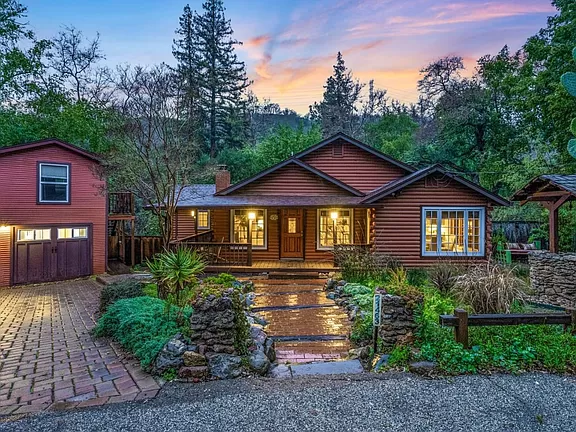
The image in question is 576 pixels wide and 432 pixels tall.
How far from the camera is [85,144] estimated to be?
23219mm

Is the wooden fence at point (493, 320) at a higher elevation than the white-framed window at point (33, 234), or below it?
below

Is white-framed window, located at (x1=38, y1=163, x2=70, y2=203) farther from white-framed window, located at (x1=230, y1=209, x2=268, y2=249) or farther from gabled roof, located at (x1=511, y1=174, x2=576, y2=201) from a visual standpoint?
gabled roof, located at (x1=511, y1=174, x2=576, y2=201)

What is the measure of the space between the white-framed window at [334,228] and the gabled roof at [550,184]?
596cm

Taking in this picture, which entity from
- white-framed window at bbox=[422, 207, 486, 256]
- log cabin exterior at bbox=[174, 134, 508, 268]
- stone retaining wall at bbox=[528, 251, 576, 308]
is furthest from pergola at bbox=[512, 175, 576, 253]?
white-framed window at bbox=[422, 207, 486, 256]

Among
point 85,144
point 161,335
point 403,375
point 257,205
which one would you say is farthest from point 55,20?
point 403,375

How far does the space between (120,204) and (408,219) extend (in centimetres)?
1227

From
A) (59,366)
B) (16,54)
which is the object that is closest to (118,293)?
(59,366)

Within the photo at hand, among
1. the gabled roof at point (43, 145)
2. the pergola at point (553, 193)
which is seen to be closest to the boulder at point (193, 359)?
the pergola at point (553, 193)

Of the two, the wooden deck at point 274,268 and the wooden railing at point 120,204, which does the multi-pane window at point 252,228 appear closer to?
the wooden deck at point 274,268

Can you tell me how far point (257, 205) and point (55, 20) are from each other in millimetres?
22249

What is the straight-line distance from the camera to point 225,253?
43.3ft

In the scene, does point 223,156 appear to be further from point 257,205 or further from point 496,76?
point 496,76

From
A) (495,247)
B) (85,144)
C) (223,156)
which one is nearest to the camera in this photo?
(495,247)

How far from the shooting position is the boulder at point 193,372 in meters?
4.85
